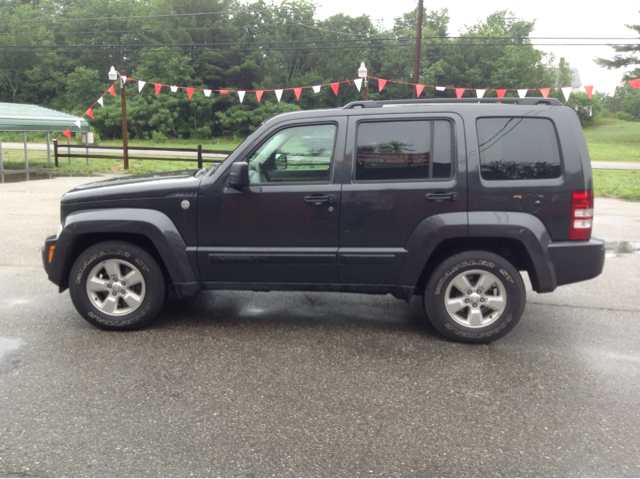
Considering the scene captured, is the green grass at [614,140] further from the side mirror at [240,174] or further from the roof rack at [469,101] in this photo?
the side mirror at [240,174]

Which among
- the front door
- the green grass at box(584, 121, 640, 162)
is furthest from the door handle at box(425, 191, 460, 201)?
the green grass at box(584, 121, 640, 162)

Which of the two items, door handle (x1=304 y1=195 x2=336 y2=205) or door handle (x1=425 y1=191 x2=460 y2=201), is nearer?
door handle (x1=425 y1=191 x2=460 y2=201)

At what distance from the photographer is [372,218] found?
4.58m

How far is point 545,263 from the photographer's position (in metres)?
4.48

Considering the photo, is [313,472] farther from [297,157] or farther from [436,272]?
[297,157]

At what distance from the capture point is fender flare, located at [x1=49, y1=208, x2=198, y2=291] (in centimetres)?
467

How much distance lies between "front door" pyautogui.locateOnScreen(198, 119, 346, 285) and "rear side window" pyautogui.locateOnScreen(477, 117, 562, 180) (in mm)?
1133

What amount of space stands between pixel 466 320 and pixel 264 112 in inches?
1874

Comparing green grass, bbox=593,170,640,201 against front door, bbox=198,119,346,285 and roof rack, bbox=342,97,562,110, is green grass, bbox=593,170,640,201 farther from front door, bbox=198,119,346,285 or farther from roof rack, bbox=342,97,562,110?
front door, bbox=198,119,346,285

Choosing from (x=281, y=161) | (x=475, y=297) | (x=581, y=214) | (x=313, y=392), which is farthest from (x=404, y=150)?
(x=313, y=392)

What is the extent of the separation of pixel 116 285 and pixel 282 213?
1.50 m

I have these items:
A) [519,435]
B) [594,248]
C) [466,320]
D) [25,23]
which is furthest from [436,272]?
[25,23]

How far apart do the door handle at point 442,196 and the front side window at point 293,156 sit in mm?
867

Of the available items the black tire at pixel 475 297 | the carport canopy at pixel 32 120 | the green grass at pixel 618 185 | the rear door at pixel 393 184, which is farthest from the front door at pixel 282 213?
the carport canopy at pixel 32 120
